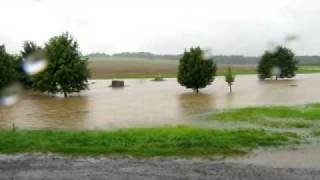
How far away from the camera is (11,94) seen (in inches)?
2798

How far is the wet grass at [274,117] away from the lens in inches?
1237

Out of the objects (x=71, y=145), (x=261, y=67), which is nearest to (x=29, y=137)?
(x=71, y=145)

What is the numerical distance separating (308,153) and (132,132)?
9.47 metres

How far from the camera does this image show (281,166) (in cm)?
1911

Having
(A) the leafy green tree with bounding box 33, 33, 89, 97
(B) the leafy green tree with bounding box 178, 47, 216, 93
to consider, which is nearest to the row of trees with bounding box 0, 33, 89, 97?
(A) the leafy green tree with bounding box 33, 33, 89, 97

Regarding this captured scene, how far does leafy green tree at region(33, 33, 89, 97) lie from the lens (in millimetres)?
65812

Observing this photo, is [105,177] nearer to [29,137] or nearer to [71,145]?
[71,145]

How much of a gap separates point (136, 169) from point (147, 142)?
5.80 meters

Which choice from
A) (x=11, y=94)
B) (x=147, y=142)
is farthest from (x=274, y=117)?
(x=11, y=94)

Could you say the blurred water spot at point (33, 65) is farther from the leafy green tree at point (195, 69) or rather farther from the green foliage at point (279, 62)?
the green foliage at point (279, 62)

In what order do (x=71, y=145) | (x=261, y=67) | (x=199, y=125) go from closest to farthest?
(x=71, y=145)
(x=199, y=125)
(x=261, y=67)

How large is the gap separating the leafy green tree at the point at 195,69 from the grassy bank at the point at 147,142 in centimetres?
4397

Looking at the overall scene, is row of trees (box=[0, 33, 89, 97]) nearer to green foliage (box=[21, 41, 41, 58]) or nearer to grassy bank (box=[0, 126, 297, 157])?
green foliage (box=[21, 41, 41, 58])

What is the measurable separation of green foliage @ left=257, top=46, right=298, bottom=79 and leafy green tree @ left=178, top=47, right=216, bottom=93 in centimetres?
3537
